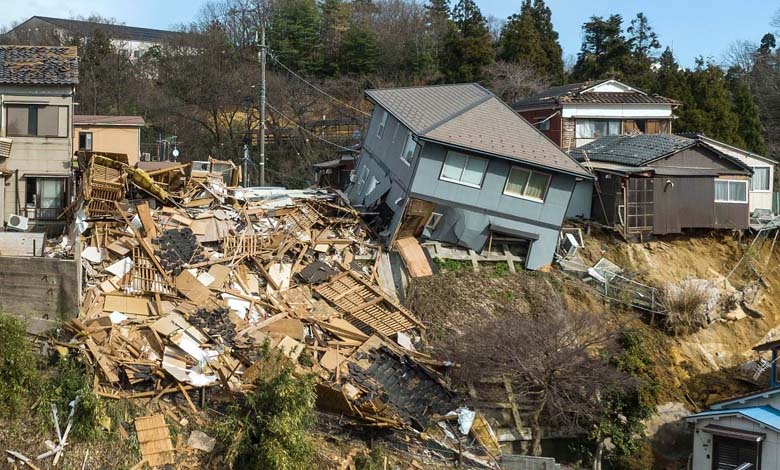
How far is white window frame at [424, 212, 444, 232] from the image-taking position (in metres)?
23.6

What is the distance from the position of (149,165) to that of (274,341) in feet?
30.5

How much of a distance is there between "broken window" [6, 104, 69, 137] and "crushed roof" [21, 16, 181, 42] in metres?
20.9

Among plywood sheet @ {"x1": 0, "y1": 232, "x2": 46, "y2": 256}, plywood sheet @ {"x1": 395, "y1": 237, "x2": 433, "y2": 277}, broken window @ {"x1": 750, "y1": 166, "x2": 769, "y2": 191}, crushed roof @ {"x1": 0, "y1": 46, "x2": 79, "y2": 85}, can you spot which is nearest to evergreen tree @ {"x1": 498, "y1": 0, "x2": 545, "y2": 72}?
broken window @ {"x1": 750, "y1": 166, "x2": 769, "y2": 191}

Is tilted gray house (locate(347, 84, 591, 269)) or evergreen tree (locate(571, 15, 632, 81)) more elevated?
evergreen tree (locate(571, 15, 632, 81))

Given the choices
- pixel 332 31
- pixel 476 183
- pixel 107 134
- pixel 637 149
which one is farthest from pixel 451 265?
pixel 332 31

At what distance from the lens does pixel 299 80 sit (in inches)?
1619

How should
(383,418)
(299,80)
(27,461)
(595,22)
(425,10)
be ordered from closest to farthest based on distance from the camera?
1. (27,461)
2. (383,418)
3. (299,80)
4. (595,22)
5. (425,10)

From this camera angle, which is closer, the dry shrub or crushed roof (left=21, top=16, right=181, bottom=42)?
the dry shrub

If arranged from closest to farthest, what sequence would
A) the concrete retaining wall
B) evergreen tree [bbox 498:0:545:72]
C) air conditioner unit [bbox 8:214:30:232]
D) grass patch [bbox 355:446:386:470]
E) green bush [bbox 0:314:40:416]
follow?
1. green bush [bbox 0:314:40:416]
2. grass patch [bbox 355:446:386:470]
3. the concrete retaining wall
4. air conditioner unit [bbox 8:214:30:232]
5. evergreen tree [bbox 498:0:545:72]

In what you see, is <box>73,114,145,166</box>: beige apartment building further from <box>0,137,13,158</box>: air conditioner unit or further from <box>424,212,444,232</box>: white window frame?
<box>424,212,444,232</box>: white window frame

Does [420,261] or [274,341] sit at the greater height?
[420,261]

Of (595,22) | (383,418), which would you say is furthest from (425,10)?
(383,418)

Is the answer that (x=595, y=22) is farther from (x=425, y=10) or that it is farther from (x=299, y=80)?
(x=299, y=80)

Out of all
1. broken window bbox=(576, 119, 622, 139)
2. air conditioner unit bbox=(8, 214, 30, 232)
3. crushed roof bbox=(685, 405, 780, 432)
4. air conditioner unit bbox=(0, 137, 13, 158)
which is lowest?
crushed roof bbox=(685, 405, 780, 432)
